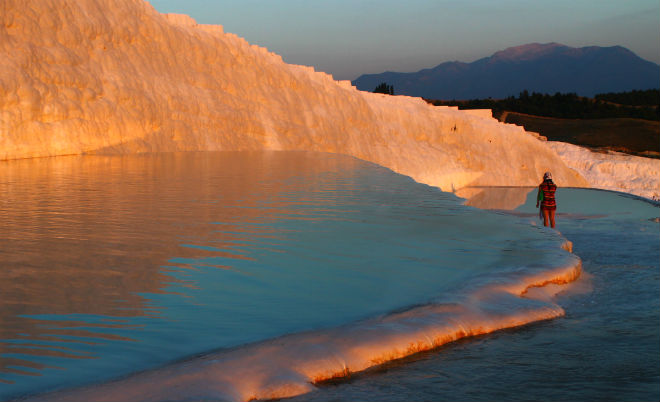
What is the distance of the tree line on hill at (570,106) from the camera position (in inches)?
3428

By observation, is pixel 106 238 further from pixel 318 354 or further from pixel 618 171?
pixel 618 171

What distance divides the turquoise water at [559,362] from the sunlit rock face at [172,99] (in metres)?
13.7

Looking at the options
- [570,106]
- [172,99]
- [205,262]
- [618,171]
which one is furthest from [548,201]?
[570,106]

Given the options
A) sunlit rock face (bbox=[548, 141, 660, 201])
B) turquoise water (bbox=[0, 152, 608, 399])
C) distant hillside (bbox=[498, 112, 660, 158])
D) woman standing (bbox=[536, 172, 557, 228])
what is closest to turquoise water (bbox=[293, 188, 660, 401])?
turquoise water (bbox=[0, 152, 608, 399])

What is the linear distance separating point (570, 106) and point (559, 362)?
315 ft

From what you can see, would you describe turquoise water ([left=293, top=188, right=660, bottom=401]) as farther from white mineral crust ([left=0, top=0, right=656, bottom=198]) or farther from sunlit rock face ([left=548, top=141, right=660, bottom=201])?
sunlit rock face ([left=548, top=141, right=660, bottom=201])

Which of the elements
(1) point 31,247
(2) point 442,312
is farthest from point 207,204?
(2) point 442,312

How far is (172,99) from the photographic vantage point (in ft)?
66.0

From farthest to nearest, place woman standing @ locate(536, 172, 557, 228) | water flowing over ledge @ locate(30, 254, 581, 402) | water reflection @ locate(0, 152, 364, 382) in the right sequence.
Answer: woman standing @ locate(536, 172, 557, 228) → water reflection @ locate(0, 152, 364, 382) → water flowing over ledge @ locate(30, 254, 581, 402)

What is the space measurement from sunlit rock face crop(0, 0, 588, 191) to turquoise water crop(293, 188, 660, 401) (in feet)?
44.9

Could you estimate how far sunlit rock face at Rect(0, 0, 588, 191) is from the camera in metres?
16.4

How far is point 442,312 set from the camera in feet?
16.4

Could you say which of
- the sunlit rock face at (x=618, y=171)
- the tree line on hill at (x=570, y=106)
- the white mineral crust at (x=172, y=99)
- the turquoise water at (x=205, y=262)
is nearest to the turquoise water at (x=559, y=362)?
the turquoise water at (x=205, y=262)

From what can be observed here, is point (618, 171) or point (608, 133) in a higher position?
point (608, 133)
